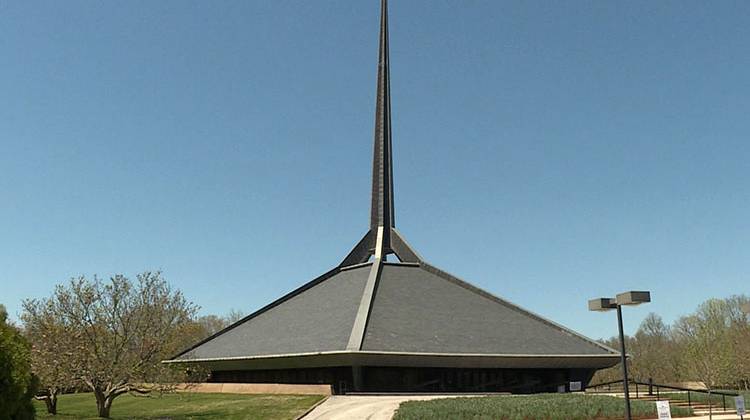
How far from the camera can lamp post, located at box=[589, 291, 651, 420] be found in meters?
17.3

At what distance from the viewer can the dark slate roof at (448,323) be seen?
36.3 meters

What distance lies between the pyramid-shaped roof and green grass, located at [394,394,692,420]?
8121 mm

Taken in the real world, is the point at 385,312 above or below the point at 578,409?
above

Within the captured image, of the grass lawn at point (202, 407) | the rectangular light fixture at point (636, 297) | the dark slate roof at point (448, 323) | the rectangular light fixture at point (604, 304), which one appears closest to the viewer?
the rectangular light fixture at point (636, 297)

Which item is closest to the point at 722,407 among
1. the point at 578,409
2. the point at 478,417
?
the point at 578,409

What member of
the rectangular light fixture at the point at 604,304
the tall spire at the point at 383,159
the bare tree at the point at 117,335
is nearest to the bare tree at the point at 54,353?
the bare tree at the point at 117,335

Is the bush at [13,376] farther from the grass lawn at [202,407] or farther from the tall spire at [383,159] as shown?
the tall spire at [383,159]

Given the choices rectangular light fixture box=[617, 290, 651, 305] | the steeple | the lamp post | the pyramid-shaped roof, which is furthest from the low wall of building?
rectangular light fixture box=[617, 290, 651, 305]

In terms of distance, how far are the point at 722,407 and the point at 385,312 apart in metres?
18.3

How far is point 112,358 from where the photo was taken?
27.0 meters

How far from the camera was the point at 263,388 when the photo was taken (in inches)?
1414

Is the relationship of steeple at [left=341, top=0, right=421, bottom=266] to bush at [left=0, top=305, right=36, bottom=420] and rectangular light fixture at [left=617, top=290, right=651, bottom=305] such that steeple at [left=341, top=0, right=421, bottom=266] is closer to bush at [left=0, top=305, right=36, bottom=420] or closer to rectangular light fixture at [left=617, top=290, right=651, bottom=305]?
rectangular light fixture at [left=617, top=290, right=651, bottom=305]

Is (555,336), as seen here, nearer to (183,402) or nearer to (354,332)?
(354,332)

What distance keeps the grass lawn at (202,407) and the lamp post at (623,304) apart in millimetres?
13301
